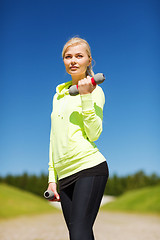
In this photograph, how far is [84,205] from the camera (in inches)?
78.8

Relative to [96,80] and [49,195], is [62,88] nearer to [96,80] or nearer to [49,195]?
[96,80]

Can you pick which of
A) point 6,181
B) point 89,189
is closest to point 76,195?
point 89,189

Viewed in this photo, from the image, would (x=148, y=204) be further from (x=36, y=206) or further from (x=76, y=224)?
(x=76, y=224)

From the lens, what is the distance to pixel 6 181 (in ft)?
61.9

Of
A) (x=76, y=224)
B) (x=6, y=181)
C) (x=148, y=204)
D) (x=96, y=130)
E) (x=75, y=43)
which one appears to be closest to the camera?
(x=76, y=224)

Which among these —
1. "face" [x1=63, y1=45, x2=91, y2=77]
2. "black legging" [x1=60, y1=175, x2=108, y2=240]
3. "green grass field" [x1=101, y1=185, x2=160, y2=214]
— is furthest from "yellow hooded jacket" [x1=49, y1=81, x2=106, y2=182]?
"green grass field" [x1=101, y1=185, x2=160, y2=214]

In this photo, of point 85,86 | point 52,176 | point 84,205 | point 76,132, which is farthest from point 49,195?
point 85,86

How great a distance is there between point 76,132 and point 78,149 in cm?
15

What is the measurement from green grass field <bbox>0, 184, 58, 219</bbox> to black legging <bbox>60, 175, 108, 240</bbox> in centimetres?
1053

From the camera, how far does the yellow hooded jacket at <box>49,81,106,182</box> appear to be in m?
2.09

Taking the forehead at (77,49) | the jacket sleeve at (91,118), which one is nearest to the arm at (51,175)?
the jacket sleeve at (91,118)

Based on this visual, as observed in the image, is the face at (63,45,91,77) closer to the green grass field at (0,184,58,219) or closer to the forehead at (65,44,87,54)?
the forehead at (65,44,87,54)

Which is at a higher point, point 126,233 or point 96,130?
point 96,130

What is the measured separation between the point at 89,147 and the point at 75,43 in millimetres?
954
